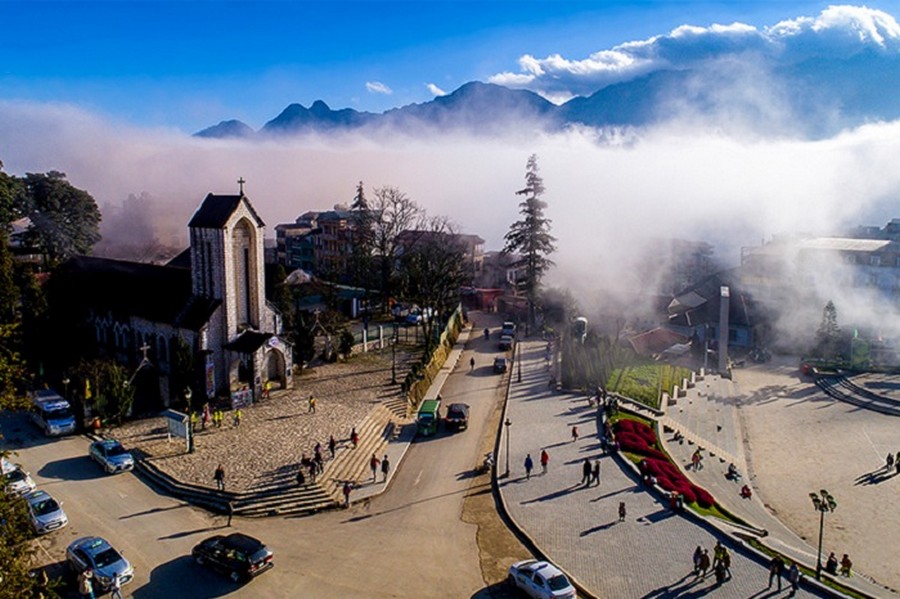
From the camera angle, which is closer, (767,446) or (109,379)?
(109,379)

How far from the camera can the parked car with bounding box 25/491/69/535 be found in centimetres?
2369

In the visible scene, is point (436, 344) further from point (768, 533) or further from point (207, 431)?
point (768, 533)

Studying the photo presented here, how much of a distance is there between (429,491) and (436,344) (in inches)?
905

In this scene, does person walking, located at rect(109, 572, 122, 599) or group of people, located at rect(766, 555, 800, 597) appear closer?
person walking, located at rect(109, 572, 122, 599)

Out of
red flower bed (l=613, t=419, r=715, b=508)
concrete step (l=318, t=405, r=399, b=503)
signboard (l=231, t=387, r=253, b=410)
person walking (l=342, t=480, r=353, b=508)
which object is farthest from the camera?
signboard (l=231, t=387, r=253, b=410)

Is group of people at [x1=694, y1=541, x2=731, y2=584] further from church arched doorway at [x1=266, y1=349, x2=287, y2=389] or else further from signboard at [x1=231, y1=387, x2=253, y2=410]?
church arched doorway at [x1=266, y1=349, x2=287, y2=389]

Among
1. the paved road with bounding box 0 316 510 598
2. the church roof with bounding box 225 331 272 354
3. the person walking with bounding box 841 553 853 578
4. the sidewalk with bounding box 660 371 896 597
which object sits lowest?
the sidewalk with bounding box 660 371 896 597

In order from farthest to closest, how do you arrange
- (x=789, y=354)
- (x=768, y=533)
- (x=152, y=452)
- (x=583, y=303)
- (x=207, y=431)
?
(x=583, y=303) → (x=789, y=354) → (x=207, y=431) → (x=152, y=452) → (x=768, y=533)

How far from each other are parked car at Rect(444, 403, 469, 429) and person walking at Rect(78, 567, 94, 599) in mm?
18100

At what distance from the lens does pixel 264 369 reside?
39.1 meters

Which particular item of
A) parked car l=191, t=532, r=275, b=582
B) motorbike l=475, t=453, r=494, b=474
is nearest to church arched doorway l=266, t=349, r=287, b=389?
motorbike l=475, t=453, r=494, b=474

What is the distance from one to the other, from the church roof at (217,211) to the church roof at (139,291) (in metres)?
3.65

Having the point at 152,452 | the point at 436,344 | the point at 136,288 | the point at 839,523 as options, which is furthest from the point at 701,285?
the point at 152,452

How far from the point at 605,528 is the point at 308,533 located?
32.3 feet
